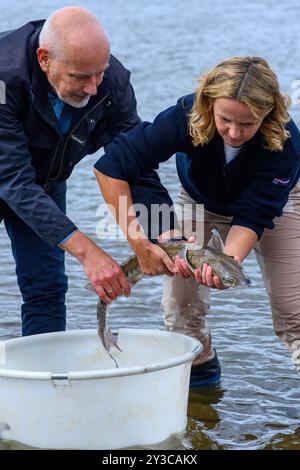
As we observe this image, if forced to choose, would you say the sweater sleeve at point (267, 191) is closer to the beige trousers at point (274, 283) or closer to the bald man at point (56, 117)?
the beige trousers at point (274, 283)

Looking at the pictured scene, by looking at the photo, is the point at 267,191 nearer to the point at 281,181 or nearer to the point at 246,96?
the point at 281,181

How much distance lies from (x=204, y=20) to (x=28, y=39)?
58.4 ft

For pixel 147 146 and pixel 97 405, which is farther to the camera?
pixel 147 146

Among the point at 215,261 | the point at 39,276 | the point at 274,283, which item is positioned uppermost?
the point at 215,261

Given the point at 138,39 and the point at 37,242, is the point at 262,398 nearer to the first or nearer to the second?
the point at 37,242

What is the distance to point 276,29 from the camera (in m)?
20.9

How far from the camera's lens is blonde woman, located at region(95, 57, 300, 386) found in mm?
5137

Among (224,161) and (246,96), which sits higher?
(246,96)

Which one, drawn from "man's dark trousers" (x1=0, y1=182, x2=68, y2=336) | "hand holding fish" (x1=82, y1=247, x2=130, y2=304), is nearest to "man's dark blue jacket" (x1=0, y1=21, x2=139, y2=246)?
"hand holding fish" (x1=82, y1=247, x2=130, y2=304)

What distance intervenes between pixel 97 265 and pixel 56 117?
82 centimetres

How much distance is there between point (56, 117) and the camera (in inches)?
217

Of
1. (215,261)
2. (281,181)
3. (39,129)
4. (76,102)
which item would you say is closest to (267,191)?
(281,181)

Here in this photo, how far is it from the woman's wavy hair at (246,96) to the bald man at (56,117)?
1.63 feet
